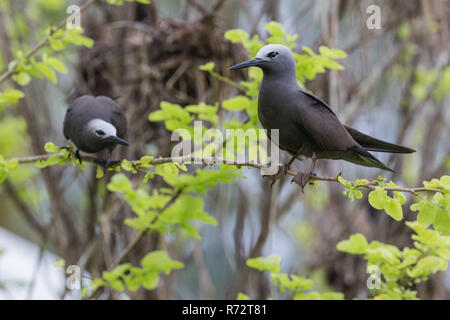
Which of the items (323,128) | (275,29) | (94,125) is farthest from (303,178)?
(94,125)

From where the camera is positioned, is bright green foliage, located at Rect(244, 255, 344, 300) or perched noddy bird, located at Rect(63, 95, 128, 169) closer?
bright green foliage, located at Rect(244, 255, 344, 300)

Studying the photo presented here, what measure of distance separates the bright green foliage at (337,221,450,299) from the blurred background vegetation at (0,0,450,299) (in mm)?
742

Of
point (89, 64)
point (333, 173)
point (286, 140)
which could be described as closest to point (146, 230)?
point (286, 140)

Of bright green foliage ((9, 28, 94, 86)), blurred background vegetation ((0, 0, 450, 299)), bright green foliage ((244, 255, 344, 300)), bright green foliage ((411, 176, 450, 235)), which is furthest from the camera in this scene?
blurred background vegetation ((0, 0, 450, 299))

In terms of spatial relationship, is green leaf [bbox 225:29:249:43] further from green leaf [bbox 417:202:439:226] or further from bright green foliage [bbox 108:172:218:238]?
green leaf [bbox 417:202:439:226]

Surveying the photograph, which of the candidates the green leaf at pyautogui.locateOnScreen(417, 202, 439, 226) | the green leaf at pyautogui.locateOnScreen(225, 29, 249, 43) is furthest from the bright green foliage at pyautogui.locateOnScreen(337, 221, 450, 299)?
the green leaf at pyautogui.locateOnScreen(225, 29, 249, 43)

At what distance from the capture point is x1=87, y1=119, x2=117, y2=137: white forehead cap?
250 cm

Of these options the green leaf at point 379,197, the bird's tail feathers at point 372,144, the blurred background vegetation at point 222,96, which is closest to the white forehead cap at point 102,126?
the blurred background vegetation at point 222,96

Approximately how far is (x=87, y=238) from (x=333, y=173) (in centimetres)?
183

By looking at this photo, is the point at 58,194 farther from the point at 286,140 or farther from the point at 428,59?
the point at 428,59

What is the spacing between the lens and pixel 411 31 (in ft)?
13.4

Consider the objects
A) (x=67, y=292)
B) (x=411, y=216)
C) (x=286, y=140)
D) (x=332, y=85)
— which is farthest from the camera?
(x=411, y=216)

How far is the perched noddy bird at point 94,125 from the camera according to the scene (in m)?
2.51

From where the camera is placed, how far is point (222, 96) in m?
3.27
